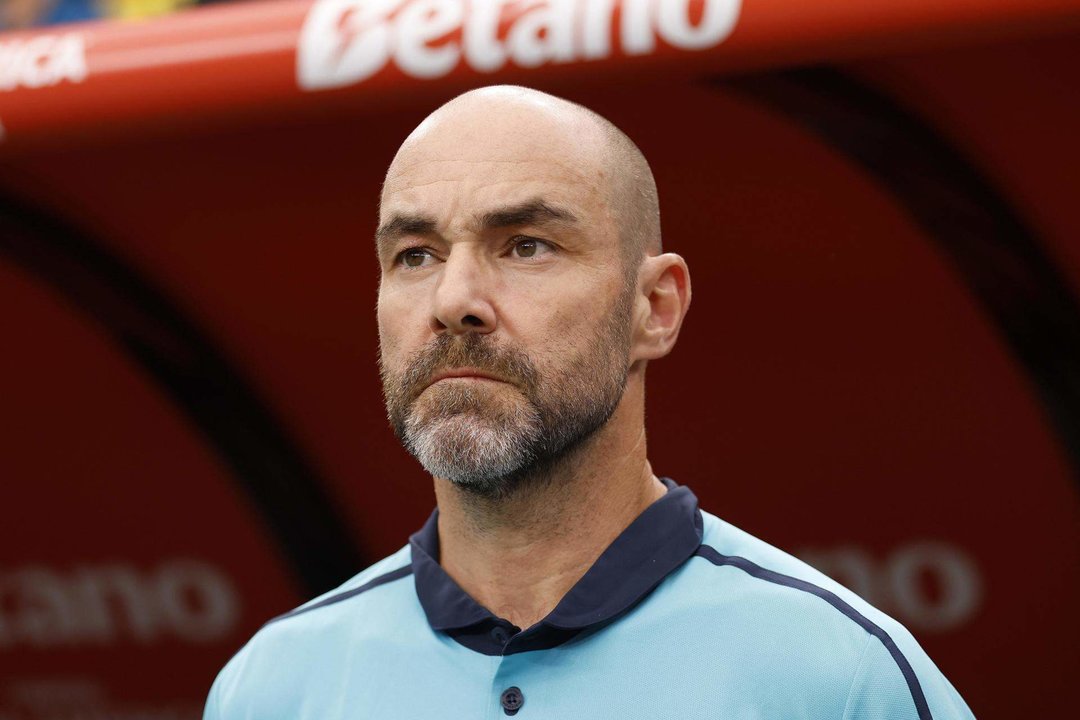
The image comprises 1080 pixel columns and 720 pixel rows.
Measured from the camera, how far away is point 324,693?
168 cm

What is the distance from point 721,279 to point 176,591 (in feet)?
4.56

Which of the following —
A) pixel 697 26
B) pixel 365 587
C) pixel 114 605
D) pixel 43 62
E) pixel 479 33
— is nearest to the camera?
pixel 365 587

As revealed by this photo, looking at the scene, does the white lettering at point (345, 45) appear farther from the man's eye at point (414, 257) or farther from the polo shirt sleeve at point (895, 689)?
the polo shirt sleeve at point (895, 689)

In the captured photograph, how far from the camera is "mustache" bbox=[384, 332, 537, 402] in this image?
1534mm

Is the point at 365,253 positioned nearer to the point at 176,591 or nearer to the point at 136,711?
the point at 176,591

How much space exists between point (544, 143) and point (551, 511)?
413 mm

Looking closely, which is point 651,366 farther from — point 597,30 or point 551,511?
point 551,511

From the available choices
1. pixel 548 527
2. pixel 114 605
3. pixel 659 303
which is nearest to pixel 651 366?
pixel 659 303

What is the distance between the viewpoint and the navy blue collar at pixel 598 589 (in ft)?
5.17

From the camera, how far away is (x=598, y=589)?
1.60m

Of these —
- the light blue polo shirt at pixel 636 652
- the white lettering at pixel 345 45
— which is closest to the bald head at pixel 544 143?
the light blue polo shirt at pixel 636 652

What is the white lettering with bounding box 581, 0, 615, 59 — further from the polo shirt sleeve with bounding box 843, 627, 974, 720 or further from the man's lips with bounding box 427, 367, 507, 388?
the polo shirt sleeve with bounding box 843, 627, 974, 720

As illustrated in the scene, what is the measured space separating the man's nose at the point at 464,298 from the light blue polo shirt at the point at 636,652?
1.00 ft

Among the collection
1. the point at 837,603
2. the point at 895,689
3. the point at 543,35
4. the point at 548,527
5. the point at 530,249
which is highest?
the point at 543,35
